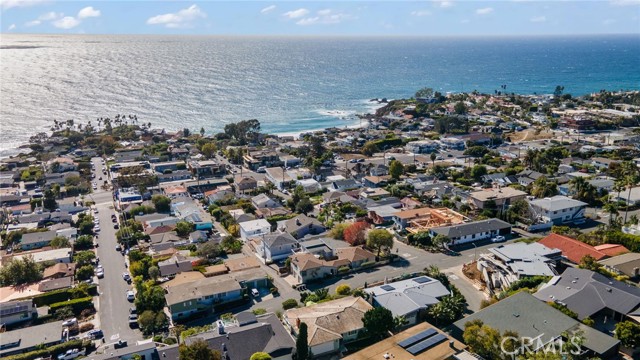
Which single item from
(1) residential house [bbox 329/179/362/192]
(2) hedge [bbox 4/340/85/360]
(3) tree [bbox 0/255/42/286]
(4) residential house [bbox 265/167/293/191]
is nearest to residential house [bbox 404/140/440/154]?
(1) residential house [bbox 329/179/362/192]

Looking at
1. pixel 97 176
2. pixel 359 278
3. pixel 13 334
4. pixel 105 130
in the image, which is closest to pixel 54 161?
pixel 97 176

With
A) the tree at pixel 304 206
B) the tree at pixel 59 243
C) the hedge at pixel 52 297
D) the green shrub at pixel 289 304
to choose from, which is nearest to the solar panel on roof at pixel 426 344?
the green shrub at pixel 289 304

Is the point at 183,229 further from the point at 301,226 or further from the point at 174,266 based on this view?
the point at 301,226

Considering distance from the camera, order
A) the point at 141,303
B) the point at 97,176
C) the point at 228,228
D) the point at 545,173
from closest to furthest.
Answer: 1. the point at 141,303
2. the point at 228,228
3. the point at 545,173
4. the point at 97,176

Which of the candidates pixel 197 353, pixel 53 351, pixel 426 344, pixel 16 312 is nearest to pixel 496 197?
pixel 426 344

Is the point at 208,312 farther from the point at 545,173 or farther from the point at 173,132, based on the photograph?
the point at 173,132
